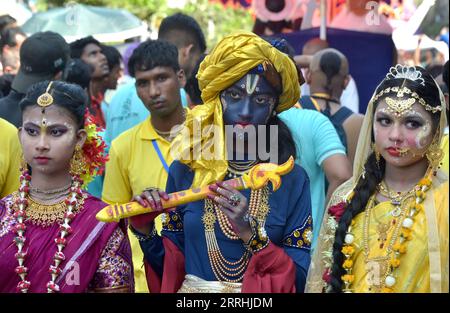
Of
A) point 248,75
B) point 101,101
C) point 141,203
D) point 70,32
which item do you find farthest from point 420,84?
point 70,32

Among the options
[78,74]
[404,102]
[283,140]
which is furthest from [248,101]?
[78,74]

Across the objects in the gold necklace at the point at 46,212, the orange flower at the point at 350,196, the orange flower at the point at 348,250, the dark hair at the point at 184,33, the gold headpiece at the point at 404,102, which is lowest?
the orange flower at the point at 348,250

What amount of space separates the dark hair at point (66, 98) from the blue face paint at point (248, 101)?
67 cm

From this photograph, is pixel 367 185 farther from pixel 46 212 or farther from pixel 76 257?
pixel 46 212

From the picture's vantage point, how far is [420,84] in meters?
4.77

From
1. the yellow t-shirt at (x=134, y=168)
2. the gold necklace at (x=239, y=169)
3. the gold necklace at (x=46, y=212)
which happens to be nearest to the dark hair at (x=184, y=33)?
the yellow t-shirt at (x=134, y=168)

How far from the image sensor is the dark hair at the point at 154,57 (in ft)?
21.9

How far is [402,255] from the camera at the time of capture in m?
4.60

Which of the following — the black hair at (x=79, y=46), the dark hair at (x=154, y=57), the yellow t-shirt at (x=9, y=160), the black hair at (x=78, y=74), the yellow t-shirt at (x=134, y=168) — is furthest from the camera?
the black hair at (x=79, y=46)

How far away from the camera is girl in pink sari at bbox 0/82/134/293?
4793 mm

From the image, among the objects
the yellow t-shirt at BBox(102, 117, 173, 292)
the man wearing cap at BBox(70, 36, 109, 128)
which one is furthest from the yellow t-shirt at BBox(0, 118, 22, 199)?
the man wearing cap at BBox(70, 36, 109, 128)

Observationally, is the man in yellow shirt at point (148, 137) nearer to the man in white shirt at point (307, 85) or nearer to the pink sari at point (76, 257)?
the pink sari at point (76, 257)

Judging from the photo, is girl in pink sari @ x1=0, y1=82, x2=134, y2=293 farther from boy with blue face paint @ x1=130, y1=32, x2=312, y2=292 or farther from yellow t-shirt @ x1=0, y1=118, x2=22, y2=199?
yellow t-shirt @ x1=0, y1=118, x2=22, y2=199

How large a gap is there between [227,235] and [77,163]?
800 millimetres
